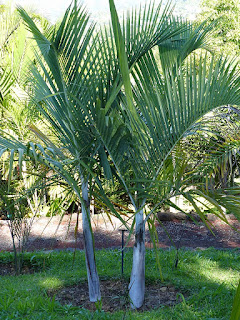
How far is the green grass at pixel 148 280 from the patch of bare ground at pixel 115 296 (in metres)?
0.09

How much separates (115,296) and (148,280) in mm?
465

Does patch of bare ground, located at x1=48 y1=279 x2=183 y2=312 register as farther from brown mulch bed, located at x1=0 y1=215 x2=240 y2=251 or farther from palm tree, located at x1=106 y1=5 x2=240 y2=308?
brown mulch bed, located at x1=0 y1=215 x2=240 y2=251

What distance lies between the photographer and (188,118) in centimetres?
273

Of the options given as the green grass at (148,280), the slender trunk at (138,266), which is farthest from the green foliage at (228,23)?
the slender trunk at (138,266)

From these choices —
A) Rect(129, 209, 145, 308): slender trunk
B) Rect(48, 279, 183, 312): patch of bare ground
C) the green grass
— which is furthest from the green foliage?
Rect(129, 209, 145, 308): slender trunk

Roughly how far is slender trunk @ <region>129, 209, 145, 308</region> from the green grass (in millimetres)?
220

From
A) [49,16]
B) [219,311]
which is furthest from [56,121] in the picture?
[49,16]

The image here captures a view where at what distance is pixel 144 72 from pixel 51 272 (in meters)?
2.58

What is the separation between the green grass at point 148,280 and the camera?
2.81m

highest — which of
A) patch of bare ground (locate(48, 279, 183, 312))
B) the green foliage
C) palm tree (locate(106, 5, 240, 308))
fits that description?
the green foliage

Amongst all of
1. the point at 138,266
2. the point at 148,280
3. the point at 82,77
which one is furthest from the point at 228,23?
the point at 138,266

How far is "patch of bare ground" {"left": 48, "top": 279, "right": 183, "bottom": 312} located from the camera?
3184 mm

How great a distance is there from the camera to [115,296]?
3365 mm

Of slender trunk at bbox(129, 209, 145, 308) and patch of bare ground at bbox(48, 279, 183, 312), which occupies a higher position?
slender trunk at bbox(129, 209, 145, 308)
